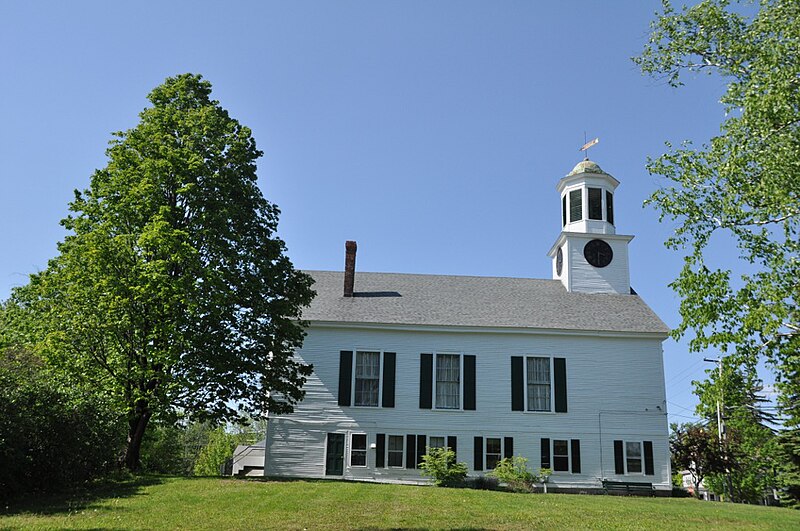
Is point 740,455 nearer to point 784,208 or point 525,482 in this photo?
point 525,482

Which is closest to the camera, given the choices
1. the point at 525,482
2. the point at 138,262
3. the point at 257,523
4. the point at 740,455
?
the point at 257,523

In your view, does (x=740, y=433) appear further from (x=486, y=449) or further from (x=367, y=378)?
(x=367, y=378)

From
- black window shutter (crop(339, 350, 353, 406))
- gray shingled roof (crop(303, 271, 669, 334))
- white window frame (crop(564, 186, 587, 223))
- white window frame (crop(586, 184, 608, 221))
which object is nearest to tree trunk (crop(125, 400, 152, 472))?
black window shutter (crop(339, 350, 353, 406))

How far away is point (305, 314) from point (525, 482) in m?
10.5

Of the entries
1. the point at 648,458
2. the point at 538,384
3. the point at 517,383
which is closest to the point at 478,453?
the point at 517,383

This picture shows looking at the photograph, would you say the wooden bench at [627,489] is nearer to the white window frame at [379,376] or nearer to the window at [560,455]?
the window at [560,455]

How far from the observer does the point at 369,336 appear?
1129 inches

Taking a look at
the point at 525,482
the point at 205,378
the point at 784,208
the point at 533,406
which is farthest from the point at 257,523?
the point at 533,406

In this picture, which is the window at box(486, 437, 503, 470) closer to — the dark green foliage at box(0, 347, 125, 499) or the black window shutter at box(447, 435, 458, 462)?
the black window shutter at box(447, 435, 458, 462)

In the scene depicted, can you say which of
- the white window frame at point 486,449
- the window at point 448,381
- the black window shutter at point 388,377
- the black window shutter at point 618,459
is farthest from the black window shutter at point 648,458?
the black window shutter at point 388,377

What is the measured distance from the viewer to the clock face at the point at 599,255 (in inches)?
1282

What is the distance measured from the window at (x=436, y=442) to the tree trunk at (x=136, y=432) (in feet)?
36.1

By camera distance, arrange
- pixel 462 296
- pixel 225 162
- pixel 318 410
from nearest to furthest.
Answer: pixel 225 162 → pixel 318 410 → pixel 462 296

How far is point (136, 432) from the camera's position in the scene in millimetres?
21062
